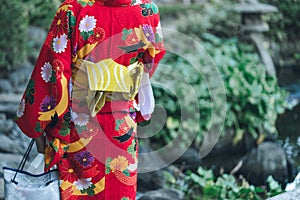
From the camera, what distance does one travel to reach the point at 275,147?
591 cm

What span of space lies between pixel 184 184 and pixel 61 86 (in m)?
2.33

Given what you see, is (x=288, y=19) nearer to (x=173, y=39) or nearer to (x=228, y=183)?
(x=173, y=39)

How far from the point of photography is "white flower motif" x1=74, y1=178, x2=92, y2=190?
2.93 m

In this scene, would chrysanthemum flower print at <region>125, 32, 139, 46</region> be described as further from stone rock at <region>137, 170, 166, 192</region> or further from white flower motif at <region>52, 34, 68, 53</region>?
stone rock at <region>137, 170, 166, 192</region>

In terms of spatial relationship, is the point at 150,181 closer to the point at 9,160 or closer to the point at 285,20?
the point at 9,160

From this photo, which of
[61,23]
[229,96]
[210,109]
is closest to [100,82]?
[61,23]

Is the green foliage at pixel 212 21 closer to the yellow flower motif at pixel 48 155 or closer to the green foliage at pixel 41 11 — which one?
the green foliage at pixel 41 11

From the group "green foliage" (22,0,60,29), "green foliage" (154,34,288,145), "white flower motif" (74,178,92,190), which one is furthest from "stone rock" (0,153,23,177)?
"green foliage" (22,0,60,29)

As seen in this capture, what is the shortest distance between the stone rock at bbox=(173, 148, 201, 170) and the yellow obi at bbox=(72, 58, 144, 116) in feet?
9.23

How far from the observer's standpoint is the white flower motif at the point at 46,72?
2.81 meters

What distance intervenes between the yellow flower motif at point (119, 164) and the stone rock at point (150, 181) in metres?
1.97

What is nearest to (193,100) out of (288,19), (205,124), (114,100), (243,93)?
(205,124)

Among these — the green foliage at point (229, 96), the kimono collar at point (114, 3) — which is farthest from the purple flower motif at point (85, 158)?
the green foliage at point (229, 96)

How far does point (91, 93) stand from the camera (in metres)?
2.88
